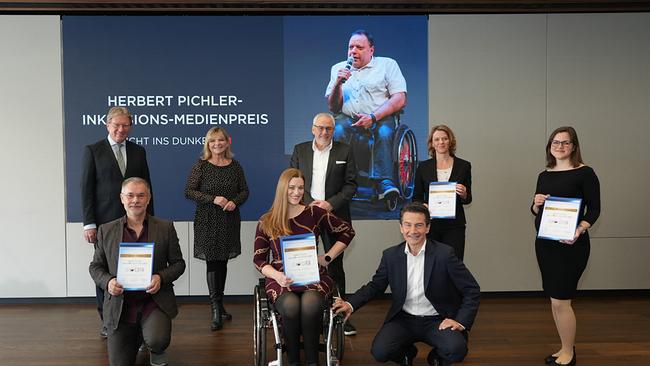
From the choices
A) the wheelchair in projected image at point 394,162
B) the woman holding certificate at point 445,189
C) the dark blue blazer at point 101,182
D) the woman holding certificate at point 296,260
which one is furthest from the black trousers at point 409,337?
the wheelchair in projected image at point 394,162

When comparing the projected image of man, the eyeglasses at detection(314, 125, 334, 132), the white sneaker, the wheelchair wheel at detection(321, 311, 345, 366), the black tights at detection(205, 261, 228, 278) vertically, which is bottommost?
the white sneaker

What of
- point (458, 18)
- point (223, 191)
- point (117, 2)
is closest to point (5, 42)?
point (117, 2)

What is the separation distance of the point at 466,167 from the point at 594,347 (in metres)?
1.58

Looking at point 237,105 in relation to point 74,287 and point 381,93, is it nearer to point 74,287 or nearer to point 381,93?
point 381,93

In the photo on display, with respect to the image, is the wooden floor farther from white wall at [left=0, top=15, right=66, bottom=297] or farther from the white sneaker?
white wall at [left=0, top=15, right=66, bottom=297]

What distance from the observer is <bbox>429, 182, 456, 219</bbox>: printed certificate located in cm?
452

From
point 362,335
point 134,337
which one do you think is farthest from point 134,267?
point 362,335

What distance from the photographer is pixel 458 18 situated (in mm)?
6148

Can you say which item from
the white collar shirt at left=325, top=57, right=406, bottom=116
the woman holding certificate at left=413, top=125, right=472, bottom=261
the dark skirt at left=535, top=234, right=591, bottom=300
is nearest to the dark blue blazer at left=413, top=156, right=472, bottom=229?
the woman holding certificate at left=413, top=125, right=472, bottom=261

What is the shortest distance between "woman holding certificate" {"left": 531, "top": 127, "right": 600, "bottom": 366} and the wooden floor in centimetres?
39

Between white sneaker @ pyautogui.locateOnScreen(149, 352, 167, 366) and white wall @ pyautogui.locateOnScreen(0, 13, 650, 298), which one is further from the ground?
white wall @ pyautogui.locateOnScreen(0, 13, 650, 298)

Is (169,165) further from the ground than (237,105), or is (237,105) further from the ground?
(237,105)

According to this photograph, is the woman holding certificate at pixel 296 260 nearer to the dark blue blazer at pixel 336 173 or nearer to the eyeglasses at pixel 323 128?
the dark blue blazer at pixel 336 173

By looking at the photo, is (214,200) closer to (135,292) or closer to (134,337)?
(135,292)
